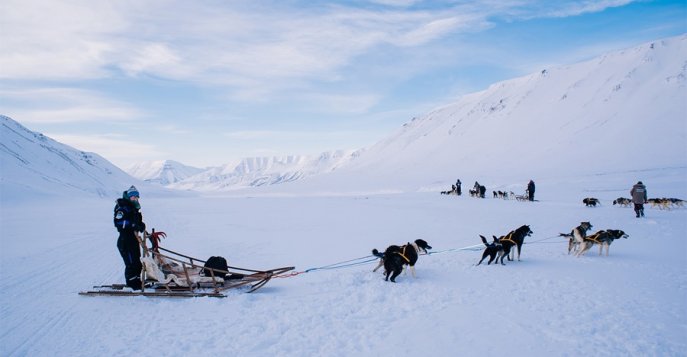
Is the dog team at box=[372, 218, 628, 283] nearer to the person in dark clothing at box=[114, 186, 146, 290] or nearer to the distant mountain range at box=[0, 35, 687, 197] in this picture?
the person in dark clothing at box=[114, 186, 146, 290]

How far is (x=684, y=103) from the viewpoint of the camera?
→ 5794 centimetres

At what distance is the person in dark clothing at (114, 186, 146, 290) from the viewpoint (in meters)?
→ 6.26

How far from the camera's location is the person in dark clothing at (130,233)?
6258 mm

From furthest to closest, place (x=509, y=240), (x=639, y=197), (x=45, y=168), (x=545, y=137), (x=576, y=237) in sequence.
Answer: (x=545, y=137) → (x=45, y=168) → (x=639, y=197) → (x=576, y=237) → (x=509, y=240)

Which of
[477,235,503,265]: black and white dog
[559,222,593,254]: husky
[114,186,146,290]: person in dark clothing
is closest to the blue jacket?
[114,186,146,290]: person in dark clothing

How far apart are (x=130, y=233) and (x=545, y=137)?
3083 inches

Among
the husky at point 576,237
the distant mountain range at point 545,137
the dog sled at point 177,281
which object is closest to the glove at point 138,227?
the dog sled at point 177,281

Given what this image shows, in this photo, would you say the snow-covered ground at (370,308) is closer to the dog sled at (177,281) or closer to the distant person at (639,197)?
the dog sled at (177,281)

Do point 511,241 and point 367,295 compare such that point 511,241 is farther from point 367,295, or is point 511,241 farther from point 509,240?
point 367,295

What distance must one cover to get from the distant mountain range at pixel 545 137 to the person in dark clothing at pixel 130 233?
35.8 metres

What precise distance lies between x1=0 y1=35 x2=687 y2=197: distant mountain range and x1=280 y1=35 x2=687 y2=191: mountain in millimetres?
237

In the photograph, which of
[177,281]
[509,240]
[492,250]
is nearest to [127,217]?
[177,281]

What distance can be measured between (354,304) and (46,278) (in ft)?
19.8

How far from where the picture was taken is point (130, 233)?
6375 mm
